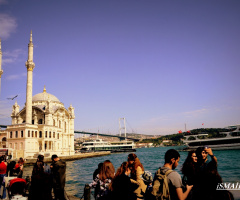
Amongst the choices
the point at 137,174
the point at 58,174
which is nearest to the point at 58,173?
the point at 58,174

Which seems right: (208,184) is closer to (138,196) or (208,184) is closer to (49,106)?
(138,196)

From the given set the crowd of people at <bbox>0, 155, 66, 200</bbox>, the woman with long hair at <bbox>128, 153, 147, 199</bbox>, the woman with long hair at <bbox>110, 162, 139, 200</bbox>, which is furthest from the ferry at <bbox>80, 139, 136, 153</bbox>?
the woman with long hair at <bbox>110, 162, 139, 200</bbox>

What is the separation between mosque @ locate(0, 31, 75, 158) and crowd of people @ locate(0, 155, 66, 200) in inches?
1300

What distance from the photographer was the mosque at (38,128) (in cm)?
3944

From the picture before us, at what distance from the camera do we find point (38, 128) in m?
43.0

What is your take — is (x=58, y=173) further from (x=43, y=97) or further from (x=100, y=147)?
(x=100, y=147)

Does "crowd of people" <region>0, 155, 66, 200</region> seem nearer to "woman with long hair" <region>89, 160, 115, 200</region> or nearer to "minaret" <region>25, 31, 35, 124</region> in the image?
"woman with long hair" <region>89, 160, 115, 200</region>

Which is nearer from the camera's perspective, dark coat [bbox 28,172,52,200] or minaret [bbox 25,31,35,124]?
dark coat [bbox 28,172,52,200]

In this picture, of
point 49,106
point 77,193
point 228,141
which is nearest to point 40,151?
point 49,106

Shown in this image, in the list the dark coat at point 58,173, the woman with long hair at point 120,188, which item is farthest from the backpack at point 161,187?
the dark coat at point 58,173

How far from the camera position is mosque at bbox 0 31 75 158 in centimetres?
3944

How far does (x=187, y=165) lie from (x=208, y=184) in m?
1.05

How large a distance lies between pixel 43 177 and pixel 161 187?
2.29 meters

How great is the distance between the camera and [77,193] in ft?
38.7
